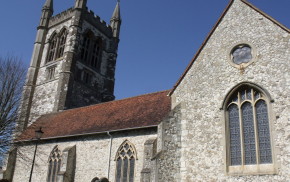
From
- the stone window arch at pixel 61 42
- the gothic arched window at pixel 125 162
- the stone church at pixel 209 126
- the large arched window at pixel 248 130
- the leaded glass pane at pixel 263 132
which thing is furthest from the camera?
the stone window arch at pixel 61 42

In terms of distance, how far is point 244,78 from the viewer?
11.9m

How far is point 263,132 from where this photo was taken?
11.1 meters

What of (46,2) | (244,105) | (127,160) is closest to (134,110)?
(127,160)

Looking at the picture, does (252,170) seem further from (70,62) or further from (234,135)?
(70,62)

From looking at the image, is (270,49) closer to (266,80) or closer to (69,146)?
(266,80)

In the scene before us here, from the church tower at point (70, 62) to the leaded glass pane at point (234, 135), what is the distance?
2006 cm

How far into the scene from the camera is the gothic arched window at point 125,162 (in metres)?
16.5

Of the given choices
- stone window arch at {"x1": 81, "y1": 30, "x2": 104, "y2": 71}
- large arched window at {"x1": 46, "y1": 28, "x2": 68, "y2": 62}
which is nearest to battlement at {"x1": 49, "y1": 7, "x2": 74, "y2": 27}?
large arched window at {"x1": 46, "y1": 28, "x2": 68, "y2": 62}

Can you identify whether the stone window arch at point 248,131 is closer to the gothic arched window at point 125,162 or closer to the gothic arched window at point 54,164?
the gothic arched window at point 125,162

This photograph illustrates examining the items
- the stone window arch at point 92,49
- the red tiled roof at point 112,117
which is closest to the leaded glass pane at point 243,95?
the red tiled roof at point 112,117

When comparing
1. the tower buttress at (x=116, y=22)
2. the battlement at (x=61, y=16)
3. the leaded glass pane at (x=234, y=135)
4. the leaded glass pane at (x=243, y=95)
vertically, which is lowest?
the leaded glass pane at (x=234, y=135)

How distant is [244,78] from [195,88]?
2.08 metres

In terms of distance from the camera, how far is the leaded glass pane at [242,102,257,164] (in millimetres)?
11070

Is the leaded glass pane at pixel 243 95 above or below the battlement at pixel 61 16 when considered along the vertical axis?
below
